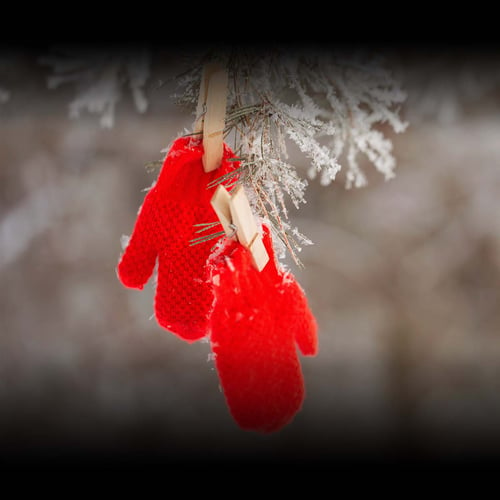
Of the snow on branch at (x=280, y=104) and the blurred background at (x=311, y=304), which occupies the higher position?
the blurred background at (x=311, y=304)

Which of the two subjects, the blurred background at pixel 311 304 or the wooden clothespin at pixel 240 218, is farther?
the blurred background at pixel 311 304

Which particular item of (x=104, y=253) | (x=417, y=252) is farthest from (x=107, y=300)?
(x=417, y=252)

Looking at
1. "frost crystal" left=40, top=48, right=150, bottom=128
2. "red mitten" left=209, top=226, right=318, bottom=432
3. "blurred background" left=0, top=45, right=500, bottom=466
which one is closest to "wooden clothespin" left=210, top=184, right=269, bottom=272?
"red mitten" left=209, top=226, right=318, bottom=432

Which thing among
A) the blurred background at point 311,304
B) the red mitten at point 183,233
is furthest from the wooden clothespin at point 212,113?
the blurred background at point 311,304

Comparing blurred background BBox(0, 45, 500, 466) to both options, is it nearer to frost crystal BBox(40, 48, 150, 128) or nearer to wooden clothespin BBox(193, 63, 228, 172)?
frost crystal BBox(40, 48, 150, 128)

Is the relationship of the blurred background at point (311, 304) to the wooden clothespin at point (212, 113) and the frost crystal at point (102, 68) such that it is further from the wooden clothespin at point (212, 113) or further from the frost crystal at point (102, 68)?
the wooden clothespin at point (212, 113)

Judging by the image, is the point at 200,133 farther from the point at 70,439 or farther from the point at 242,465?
the point at 70,439

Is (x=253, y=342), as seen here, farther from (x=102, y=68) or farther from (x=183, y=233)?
(x=102, y=68)
